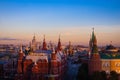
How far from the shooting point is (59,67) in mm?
32281

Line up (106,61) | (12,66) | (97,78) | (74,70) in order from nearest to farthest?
(97,78) < (12,66) < (106,61) < (74,70)

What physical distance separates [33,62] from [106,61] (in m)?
12.8

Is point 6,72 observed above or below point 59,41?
below

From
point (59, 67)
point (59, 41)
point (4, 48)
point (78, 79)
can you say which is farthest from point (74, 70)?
point (4, 48)

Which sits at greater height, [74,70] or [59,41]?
[59,41]

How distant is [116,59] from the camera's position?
137 ft

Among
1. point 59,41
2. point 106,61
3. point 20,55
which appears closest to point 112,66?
point 106,61

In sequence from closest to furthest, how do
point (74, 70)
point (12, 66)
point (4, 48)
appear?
point (12, 66)
point (74, 70)
point (4, 48)

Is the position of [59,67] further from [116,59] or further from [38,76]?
[116,59]

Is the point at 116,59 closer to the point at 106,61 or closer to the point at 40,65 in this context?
the point at 106,61

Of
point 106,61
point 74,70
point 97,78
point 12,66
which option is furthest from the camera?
point 74,70

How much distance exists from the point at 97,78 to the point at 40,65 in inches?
210

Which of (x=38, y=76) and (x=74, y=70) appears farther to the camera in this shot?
(x=74, y=70)

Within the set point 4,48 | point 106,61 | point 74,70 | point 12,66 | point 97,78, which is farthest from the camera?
point 4,48
